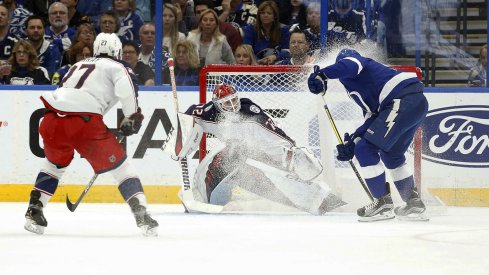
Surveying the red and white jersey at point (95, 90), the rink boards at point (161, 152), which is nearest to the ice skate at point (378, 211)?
the rink boards at point (161, 152)

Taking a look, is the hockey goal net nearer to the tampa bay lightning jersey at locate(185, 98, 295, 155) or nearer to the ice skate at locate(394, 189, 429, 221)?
the tampa bay lightning jersey at locate(185, 98, 295, 155)

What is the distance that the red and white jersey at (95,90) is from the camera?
523cm

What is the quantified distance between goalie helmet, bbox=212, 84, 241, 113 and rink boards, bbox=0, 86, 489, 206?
1.07m

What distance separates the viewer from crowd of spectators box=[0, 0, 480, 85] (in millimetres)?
8148

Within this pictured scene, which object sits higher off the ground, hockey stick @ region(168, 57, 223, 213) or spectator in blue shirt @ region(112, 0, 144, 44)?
spectator in blue shirt @ region(112, 0, 144, 44)

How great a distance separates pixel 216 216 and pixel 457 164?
204 cm

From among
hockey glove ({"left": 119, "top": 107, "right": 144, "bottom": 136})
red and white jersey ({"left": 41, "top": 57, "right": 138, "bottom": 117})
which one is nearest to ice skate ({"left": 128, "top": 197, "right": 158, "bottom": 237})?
hockey glove ({"left": 119, "top": 107, "right": 144, "bottom": 136})

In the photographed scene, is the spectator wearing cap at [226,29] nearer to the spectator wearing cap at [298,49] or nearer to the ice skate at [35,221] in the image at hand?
the spectator wearing cap at [298,49]

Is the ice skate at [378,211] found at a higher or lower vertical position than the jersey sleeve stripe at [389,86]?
lower

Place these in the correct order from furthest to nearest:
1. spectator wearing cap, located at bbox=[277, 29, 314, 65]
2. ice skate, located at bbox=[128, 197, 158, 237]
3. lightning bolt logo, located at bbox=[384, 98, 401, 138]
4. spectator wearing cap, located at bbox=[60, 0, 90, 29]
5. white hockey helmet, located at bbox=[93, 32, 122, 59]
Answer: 1. spectator wearing cap, located at bbox=[60, 0, 90, 29]
2. spectator wearing cap, located at bbox=[277, 29, 314, 65]
3. lightning bolt logo, located at bbox=[384, 98, 401, 138]
4. white hockey helmet, located at bbox=[93, 32, 122, 59]
5. ice skate, located at bbox=[128, 197, 158, 237]

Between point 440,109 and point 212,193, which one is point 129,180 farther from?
point 440,109

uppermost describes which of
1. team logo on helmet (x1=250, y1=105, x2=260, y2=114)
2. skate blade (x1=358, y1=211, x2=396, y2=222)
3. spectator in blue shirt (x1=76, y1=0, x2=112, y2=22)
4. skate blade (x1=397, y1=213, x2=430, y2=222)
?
spectator in blue shirt (x1=76, y1=0, x2=112, y2=22)

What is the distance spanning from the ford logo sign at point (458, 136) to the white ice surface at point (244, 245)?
105 centimetres

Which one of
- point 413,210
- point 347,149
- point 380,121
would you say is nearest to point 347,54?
point 380,121
